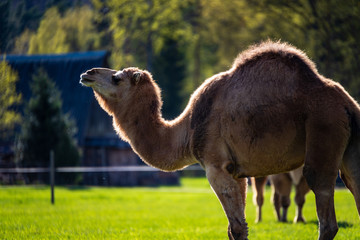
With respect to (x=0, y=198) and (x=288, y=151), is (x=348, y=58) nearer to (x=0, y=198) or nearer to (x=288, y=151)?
(x=0, y=198)

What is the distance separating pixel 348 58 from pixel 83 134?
1794cm

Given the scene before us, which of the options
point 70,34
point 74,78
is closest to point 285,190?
point 74,78

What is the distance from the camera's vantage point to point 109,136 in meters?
38.9

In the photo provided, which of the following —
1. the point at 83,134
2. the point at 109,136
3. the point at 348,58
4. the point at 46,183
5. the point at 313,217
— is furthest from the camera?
the point at 109,136

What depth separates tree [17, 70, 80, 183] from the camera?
95.1 ft

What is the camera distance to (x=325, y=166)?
6.18 m

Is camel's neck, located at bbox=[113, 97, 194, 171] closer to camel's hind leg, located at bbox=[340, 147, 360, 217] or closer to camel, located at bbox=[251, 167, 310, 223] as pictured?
camel's hind leg, located at bbox=[340, 147, 360, 217]

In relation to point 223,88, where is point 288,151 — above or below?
below

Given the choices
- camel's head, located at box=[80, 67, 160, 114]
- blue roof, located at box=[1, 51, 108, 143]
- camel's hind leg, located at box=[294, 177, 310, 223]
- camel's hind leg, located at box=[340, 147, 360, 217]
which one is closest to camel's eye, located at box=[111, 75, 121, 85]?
camel's head, located at box=[80, 67, 160, 114]

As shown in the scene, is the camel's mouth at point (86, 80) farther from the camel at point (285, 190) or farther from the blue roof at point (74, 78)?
the blue roof at point (74, 78)

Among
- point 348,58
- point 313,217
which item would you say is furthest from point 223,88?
point 348,58

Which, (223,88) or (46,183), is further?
(46,183)

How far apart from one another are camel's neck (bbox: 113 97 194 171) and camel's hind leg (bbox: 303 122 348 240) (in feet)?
5.89

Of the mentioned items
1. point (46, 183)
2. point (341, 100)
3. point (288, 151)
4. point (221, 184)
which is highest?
point (341, 100)
